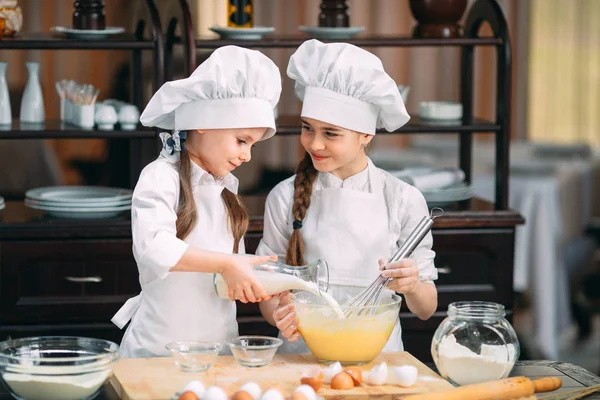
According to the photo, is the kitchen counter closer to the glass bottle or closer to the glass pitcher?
the glass pitcher

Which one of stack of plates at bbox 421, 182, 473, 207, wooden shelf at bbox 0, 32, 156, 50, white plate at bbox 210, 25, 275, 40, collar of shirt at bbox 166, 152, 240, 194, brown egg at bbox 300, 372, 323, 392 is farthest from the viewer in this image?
stack of plates at bbox 421, 182, 473, 207

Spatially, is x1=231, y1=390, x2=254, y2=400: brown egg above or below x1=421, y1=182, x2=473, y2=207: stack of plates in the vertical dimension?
below

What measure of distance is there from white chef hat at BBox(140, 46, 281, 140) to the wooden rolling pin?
0.66 metres

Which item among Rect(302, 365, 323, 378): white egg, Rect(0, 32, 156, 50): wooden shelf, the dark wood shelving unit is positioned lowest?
Rect(302, 365, 323, 378): white egg

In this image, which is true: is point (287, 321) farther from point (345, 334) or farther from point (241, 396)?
point (241, 396)

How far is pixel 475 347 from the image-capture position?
5.75ft

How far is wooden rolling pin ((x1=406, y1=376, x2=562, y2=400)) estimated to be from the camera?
1615 mm

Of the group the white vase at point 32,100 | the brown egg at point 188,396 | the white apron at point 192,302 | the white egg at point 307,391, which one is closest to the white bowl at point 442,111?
the white vase at point 32,100

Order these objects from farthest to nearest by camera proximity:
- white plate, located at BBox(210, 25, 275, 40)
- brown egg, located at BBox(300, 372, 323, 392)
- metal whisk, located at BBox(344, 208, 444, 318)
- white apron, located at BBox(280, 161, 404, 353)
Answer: white plate, located at BBox(210, 25, 275, 40) < white apron, located at BBox(280, 161, 404, 353) < metal whisk, located at BBox(344, 208, 444, 318) < brown egg, located at BBox(300, 372, 323, 392)

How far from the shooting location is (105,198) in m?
3.10

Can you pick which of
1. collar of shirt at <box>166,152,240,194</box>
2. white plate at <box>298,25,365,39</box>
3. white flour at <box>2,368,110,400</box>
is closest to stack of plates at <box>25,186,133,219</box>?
white plate at <box>298,25,365,39</box>

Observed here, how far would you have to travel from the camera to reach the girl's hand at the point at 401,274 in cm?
195

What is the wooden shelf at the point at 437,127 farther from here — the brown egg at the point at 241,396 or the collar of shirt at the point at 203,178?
the brown egg at the point at 241,396

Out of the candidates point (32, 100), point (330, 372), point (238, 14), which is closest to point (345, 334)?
point (330, 372)
